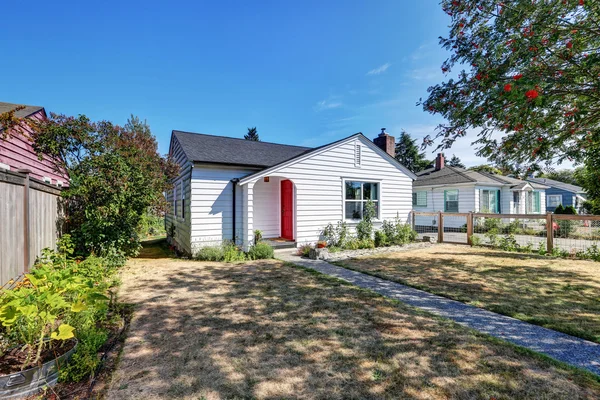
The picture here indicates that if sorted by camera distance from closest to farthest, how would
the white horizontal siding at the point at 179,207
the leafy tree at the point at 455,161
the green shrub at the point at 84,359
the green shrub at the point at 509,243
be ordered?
the green shrub at the point at 84,359 → the white horizontal siding at the point at 179,207 → the green shrub at the point at 509,243 → the leafy tree at the point at 455,161

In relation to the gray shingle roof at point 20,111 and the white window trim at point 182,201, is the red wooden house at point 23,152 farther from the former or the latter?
the white window trim at point 182,201

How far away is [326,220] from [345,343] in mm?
7050

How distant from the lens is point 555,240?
8.95m

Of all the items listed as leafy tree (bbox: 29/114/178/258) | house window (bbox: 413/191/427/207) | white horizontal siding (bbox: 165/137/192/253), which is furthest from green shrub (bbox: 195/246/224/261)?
house window (bbox: 413/191/427/207)

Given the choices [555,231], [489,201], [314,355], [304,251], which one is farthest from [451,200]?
[314,355]

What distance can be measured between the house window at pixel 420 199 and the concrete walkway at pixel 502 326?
48.4 feet

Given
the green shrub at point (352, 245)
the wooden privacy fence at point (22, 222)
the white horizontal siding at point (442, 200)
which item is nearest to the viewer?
the wooden privacy fence at point (22, 222)

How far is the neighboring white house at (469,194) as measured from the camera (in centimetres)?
1606

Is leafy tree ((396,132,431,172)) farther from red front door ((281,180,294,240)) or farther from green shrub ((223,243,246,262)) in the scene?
green shrub ((223,243,246,262))

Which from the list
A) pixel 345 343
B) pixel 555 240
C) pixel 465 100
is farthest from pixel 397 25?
pixel 345 343

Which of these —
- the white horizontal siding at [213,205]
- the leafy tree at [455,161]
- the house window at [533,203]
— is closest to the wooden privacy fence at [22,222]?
the white horizontal siding at [213,205]

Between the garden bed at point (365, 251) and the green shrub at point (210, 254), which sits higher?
the green shrub at point (210, 254)

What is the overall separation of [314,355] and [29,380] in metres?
2.54

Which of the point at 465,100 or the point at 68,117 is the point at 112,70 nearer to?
the point at 68,117
